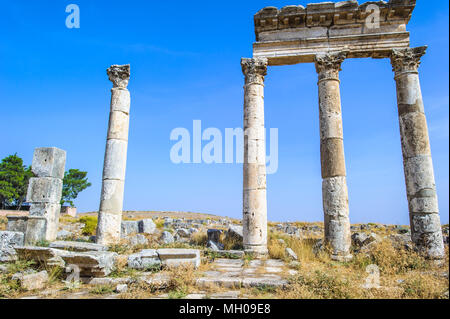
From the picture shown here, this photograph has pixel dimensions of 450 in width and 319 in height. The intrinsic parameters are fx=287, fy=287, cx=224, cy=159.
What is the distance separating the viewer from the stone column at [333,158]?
9.69 metres

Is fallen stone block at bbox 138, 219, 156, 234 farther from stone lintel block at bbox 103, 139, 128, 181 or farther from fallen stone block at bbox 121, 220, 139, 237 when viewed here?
→ stone lintel block at bbox 103, 139, 128, 181

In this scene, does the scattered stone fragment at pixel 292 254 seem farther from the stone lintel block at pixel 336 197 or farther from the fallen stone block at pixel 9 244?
the fallen stone block at pixel 9 244

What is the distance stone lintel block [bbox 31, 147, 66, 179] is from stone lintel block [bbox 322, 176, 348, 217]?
9.91 m

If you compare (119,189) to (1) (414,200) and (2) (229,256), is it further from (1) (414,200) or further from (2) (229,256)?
(1) (414,200)

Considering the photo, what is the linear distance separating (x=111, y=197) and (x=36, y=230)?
8.59 ft

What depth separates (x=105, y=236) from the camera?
1020cm

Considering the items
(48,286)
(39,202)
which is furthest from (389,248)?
(39,202)

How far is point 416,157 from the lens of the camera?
10164mm

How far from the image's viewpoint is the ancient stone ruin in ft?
32.2

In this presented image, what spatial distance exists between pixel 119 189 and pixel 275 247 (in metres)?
6.11

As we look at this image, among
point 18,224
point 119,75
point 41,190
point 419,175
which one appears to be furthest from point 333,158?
point 18,224

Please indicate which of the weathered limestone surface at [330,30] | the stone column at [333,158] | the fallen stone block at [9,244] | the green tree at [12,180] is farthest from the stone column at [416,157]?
the green tree at [12,180]
